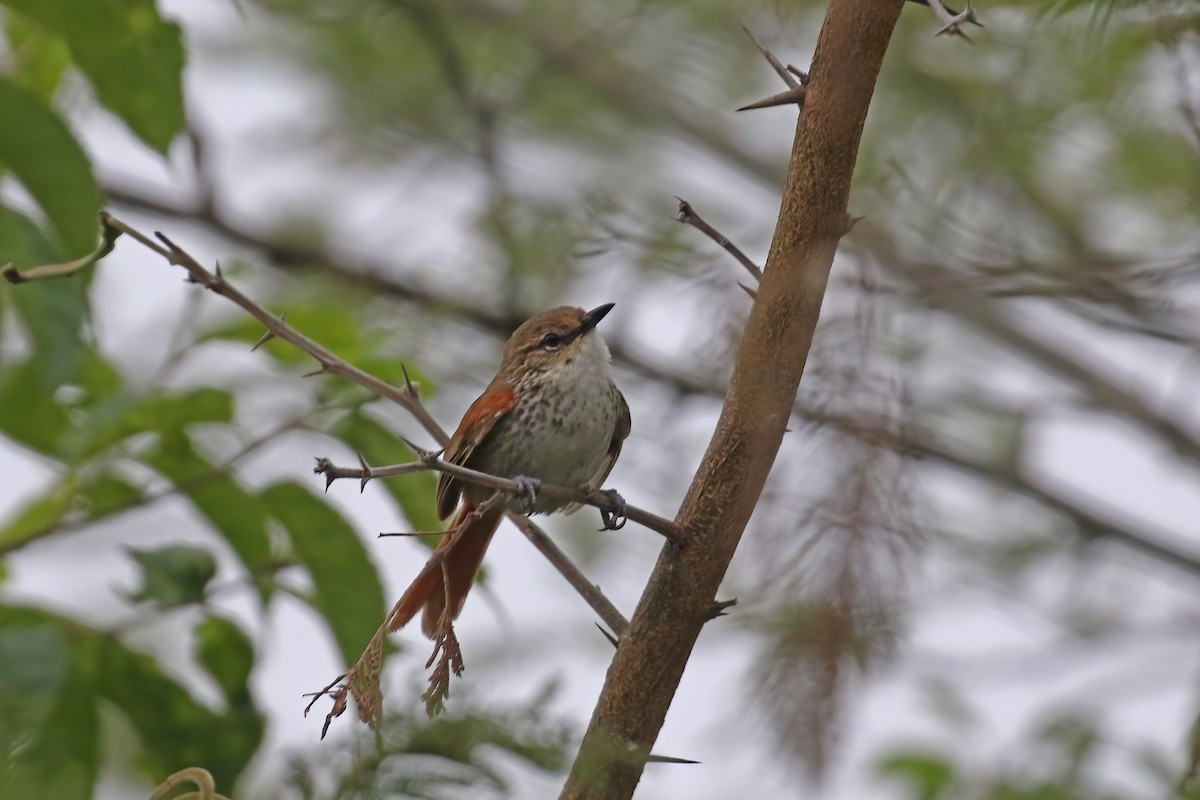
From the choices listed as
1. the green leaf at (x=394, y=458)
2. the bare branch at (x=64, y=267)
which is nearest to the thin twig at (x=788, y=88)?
the bare branch at (x=64, y=267)

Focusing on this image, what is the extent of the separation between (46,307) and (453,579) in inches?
44.3

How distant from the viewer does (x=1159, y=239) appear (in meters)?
5.45

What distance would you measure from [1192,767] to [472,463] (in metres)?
2.13

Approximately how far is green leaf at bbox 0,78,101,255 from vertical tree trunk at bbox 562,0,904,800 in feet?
5.35

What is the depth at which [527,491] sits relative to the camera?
8.86 ft

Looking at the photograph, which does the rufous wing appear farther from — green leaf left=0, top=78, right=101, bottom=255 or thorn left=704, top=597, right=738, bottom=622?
thorn left=704, top=597, right=738, bottom=622

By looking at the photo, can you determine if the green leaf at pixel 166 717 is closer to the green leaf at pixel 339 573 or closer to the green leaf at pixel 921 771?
the green leaf at pixel 339 573

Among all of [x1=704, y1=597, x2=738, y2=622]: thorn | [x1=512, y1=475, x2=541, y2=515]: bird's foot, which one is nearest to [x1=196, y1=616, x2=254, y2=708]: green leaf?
[x1=512, y1=475, x2=541, y2=515]: bird's foot

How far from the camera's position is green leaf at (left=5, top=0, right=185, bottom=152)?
311 centimetres

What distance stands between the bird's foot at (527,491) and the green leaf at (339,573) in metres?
0.38

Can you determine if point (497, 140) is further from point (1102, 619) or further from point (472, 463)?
point (1102, 619)

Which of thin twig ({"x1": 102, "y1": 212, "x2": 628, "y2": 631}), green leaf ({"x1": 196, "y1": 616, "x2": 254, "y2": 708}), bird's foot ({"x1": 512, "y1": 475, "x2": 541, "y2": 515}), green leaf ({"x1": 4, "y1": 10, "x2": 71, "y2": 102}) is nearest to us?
thin twig ({"x1": 102, "y1": 212, "x2": 628, "y2": 631})

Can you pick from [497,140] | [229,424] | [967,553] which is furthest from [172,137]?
[967,553]

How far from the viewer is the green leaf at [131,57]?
122 inches
